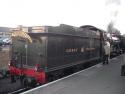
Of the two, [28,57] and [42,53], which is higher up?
[42,53]

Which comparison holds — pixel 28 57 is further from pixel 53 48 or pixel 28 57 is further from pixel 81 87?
pixel 81 87

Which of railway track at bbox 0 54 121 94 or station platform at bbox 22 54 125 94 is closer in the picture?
station platform at bbox 22 54 125 94

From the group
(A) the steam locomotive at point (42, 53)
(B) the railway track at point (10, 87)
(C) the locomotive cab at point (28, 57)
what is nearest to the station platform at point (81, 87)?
(A) the steam locomotive at point (42, 53)

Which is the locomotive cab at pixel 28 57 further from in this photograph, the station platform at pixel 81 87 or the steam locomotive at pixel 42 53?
the station platform at pixel 81 87

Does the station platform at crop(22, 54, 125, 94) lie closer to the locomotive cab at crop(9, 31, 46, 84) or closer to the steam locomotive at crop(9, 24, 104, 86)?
the steam locomotive at crop(9, 24, 104, 86)

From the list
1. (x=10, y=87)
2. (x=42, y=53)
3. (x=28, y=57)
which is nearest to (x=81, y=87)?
(x=42, y=53)

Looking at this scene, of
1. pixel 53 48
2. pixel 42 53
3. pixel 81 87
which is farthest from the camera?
pixel 53 48

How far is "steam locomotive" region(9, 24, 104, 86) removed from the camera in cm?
1009

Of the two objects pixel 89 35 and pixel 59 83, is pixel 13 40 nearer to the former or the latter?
pixel 59 83

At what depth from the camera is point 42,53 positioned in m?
10.2

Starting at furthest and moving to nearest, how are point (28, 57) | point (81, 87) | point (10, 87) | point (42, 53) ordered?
point (10, 87) → point (28, 57) → point (42, 53) → point (81, 87)

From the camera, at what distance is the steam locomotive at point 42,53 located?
1009 centimetres

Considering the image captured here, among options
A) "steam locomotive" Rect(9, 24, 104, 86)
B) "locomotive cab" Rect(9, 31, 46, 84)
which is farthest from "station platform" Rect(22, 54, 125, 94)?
"locomotive cab" Rect(9, 31, 46, 84)

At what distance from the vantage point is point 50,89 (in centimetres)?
853
